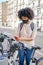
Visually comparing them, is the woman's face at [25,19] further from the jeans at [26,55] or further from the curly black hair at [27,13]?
the jeans at [26,55]

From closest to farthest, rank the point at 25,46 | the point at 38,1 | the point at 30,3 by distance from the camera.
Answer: the point at 25,46
the point at 38,1
the point at 30,3

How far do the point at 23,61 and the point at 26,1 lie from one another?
41400mm

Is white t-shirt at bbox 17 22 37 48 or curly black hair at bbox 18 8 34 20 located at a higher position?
curly black hair at bbox 18 8 34 20

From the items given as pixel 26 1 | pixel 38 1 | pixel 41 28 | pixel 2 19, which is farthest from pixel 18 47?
pixel 2 19

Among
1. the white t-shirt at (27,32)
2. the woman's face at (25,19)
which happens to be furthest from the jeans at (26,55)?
the woman's face at (25,19)

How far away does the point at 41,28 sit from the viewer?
3406cm

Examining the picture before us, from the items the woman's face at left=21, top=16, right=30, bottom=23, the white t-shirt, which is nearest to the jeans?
the white t-shirt

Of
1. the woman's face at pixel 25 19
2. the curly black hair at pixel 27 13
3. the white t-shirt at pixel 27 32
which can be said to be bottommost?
the white t-shirt at pixel 27 32

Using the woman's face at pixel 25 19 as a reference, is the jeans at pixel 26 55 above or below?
below

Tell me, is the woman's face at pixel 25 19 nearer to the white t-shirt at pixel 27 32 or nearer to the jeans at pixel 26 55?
the white t-shirt at pixel 27 32

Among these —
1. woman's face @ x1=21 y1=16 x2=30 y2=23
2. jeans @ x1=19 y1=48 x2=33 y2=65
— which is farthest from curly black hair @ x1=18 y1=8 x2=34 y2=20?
jeans @ x1=19 y1=48 x2=33 y2=65

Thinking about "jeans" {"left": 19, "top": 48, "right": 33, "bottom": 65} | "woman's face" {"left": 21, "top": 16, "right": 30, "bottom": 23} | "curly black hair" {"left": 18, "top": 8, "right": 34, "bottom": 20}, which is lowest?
"jeans" {"left": 19, "top": 48, "right": 33, "bottom": 65}

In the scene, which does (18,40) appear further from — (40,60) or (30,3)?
(30,3)

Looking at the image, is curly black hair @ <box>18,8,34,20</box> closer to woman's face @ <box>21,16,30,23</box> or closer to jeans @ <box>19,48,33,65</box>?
woman's face @ <box>21,16,30,23</box>
